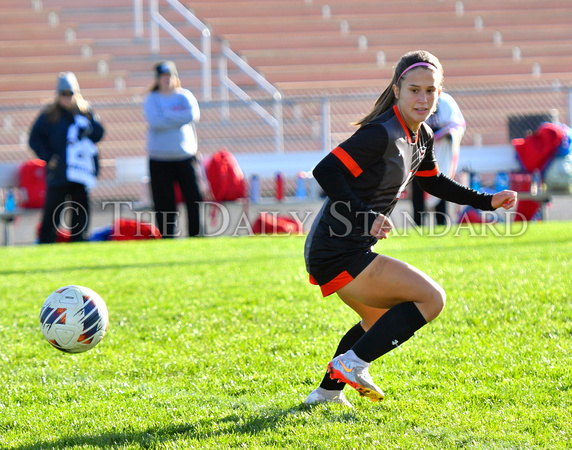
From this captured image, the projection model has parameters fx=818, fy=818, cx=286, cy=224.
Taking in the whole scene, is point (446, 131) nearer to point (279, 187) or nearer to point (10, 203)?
point (279, 187)

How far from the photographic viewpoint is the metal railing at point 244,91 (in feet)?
49.5

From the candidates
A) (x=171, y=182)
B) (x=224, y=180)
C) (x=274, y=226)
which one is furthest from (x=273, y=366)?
(x=224, y=180)

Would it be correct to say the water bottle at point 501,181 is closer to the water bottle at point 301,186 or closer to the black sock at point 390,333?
the water bottle at point 301,186

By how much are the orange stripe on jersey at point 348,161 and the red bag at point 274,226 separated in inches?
292

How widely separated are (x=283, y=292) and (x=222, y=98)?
1128 cm

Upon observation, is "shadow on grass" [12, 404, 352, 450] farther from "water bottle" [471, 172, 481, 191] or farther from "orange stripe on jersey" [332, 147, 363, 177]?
"water bottle" [471, 172, 481, 191]

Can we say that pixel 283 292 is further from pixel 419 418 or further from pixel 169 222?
pixel 169 222

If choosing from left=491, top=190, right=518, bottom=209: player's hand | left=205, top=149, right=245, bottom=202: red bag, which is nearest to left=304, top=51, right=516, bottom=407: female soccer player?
left=491, top=190, right=518, bottom=209: player's hand

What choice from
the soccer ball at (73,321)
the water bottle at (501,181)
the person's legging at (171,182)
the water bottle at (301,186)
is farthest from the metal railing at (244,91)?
the soccer ball at (73,321)

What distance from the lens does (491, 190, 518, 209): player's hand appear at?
3.87m

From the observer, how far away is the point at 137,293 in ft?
22.0

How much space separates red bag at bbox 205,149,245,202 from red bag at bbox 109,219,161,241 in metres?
2.14

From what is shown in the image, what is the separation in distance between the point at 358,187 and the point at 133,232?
754cm

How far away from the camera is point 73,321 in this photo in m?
4.16
